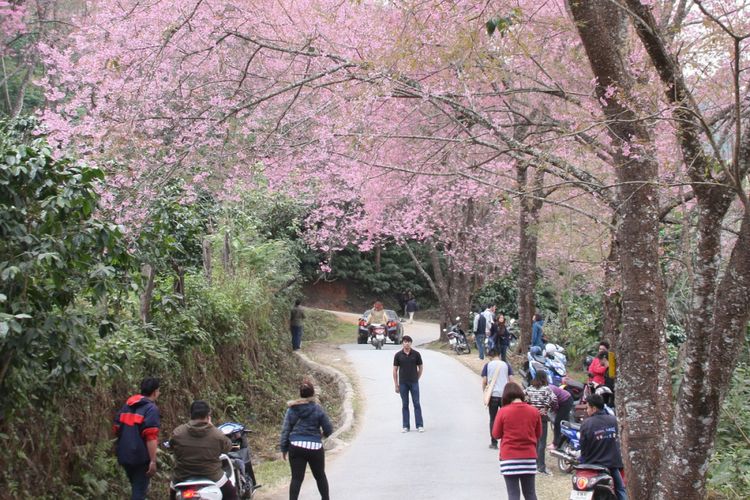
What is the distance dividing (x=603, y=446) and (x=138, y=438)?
4.69m

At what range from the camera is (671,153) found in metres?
11.4

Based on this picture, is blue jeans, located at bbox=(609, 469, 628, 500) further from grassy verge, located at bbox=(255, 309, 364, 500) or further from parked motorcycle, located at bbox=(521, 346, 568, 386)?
parked motorcycle, located at bbox=(521, 346, 568, 386)

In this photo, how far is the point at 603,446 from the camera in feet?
26.9

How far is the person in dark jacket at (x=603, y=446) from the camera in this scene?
8.18 m

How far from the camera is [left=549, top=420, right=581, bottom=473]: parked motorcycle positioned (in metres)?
10.5

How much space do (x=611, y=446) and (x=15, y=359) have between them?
228 inches

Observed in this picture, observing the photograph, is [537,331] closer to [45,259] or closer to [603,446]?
[603,446]

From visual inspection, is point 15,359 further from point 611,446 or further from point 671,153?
point 671,153

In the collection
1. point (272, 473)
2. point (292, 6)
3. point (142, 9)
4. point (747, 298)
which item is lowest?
point (272, 473)

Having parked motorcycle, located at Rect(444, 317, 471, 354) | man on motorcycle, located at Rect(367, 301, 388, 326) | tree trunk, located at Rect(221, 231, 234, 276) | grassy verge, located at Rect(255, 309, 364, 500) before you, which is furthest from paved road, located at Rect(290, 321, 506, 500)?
man on motorcycle, located at Rect(367, 301, 388, 326)

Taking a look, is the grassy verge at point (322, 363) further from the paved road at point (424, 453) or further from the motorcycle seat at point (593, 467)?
the motorcycle seat at point (593, 467)

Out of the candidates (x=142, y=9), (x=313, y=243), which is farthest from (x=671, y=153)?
(x=313, y=243)

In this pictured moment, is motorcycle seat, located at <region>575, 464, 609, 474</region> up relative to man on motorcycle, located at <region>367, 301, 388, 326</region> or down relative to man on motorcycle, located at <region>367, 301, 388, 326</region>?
down

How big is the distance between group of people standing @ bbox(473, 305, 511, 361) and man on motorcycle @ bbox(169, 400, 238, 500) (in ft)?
44.4
